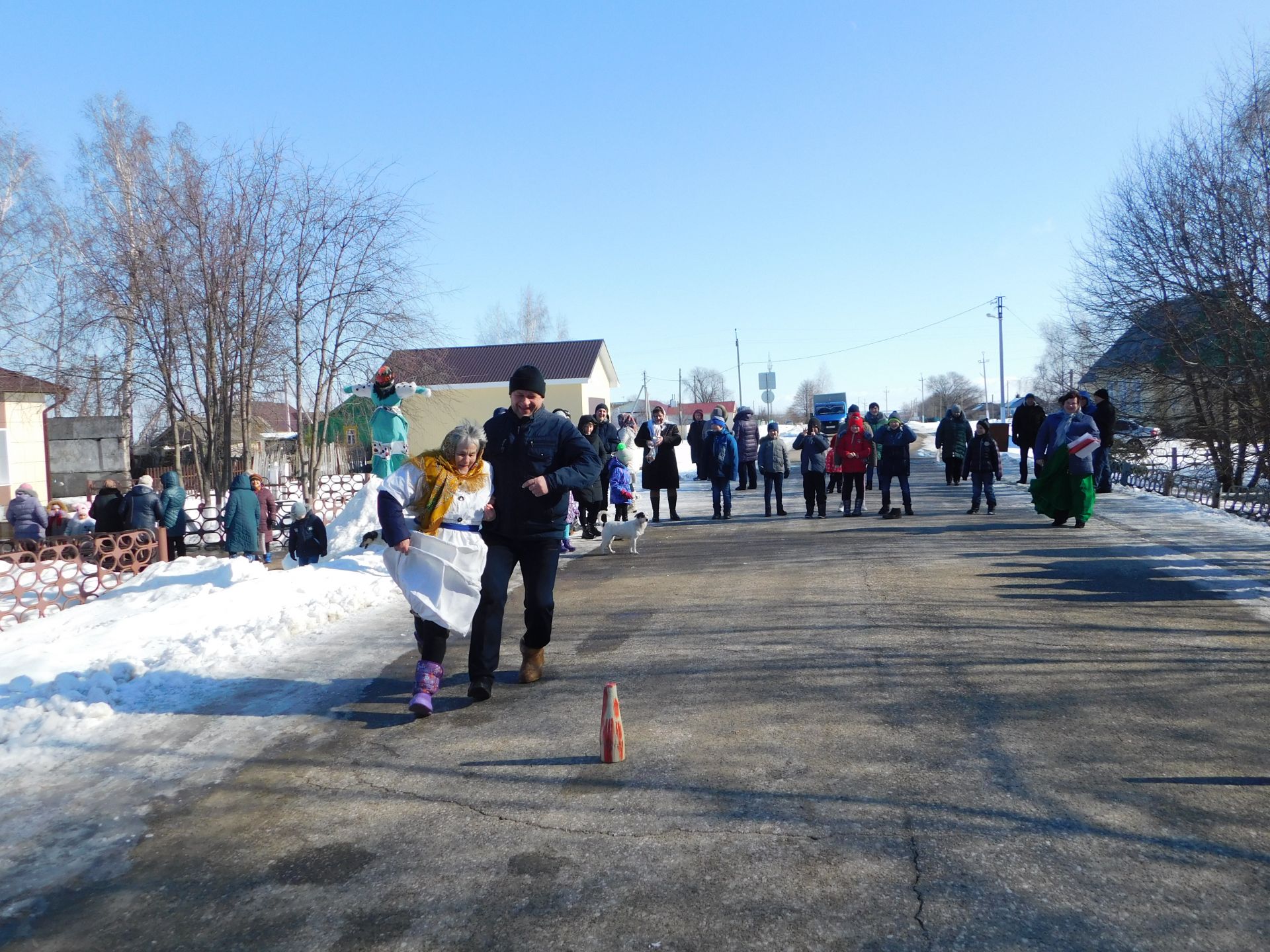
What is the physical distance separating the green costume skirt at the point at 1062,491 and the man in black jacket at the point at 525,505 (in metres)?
9.07

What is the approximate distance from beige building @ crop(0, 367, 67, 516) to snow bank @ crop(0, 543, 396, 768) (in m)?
14.7

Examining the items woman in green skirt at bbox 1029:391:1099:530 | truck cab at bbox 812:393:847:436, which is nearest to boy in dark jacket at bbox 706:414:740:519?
woman in green skirt at bbox 1029:391:1099:530


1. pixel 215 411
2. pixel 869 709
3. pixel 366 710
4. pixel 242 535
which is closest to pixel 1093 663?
pixel 869 709

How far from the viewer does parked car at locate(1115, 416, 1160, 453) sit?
Answer: 21.2 metres

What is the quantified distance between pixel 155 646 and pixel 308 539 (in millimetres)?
6520

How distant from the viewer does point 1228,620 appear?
23.8 ft

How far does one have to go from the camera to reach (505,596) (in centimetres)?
591

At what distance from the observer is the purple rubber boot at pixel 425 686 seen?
5.50 m

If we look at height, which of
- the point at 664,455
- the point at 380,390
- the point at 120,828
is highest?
the point at 380,390

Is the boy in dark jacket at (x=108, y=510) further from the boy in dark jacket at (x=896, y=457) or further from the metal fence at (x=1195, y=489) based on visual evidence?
the metal fence at (x=1195, y=489)

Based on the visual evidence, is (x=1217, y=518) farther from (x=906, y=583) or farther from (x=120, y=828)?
(x=120, y=828)

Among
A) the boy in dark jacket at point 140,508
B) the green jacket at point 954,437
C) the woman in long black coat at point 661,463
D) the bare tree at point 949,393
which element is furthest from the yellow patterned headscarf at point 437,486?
the bare tree at point 949,393

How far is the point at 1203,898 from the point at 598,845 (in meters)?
2.01

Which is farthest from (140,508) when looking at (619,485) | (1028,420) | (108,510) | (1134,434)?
(1134,434)
